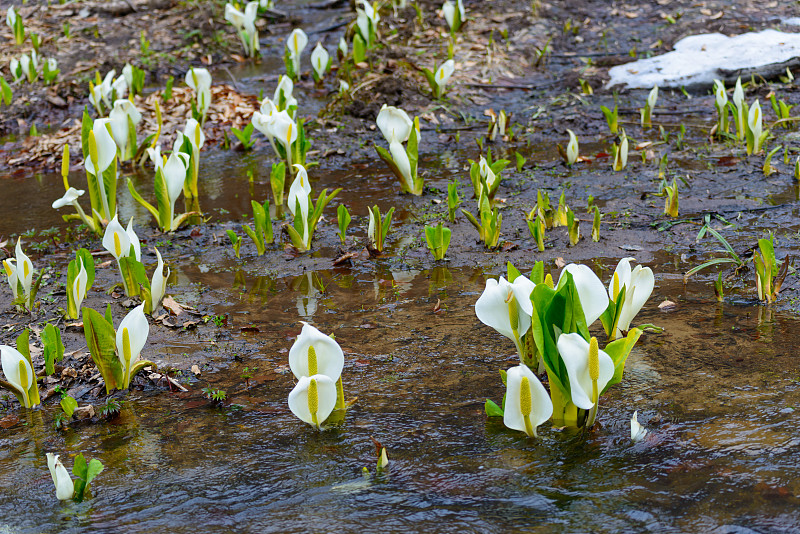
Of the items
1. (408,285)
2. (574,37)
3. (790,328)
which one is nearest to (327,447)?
(408,285)

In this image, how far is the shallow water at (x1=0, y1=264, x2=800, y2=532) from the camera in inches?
69.6

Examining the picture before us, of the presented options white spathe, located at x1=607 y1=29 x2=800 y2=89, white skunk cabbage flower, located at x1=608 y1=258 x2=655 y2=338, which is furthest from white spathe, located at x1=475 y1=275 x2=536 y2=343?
white spathe, located at x1=607 y1=29 x2=800 y2=89

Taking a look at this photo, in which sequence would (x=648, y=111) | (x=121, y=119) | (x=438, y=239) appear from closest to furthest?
(x=438, y=239) < (x=121, y=119) < (x=648, y=111)

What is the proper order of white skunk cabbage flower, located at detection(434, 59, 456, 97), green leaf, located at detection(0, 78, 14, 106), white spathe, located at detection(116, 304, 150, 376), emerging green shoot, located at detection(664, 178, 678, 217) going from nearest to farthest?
white spathe, located at detection(116, 304, 150, 376) → emerging green shoot, located at detection(664, 178, 678, 217) → white skunk cabbage flower, located at detection(434, 59, 456, 97) → green leaf, located at detection(0, 78, 14, 106)

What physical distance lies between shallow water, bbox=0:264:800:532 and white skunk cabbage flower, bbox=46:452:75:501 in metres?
0.05

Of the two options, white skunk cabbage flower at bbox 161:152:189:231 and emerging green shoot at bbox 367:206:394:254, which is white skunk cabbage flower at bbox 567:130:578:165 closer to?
emerging green shoot at bbox 367:206:394:254

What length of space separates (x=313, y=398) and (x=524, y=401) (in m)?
0.59

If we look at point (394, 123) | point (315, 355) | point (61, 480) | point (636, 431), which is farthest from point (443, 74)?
point (61, 480)

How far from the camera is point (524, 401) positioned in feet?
6.33

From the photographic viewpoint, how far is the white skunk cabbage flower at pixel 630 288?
7.75 ft

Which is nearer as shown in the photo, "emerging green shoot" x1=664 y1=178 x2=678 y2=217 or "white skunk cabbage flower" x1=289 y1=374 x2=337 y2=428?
"white skunk cabbage flower" x1=289 y1=374 x2=337 y2=428

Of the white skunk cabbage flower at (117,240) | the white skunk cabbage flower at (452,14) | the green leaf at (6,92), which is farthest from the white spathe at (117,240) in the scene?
the white skunk cabbage flower at (452,14)

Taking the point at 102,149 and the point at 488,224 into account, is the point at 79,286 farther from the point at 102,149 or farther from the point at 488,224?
the point at 488,224

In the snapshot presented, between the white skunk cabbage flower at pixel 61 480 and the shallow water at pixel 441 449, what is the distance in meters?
0.05
